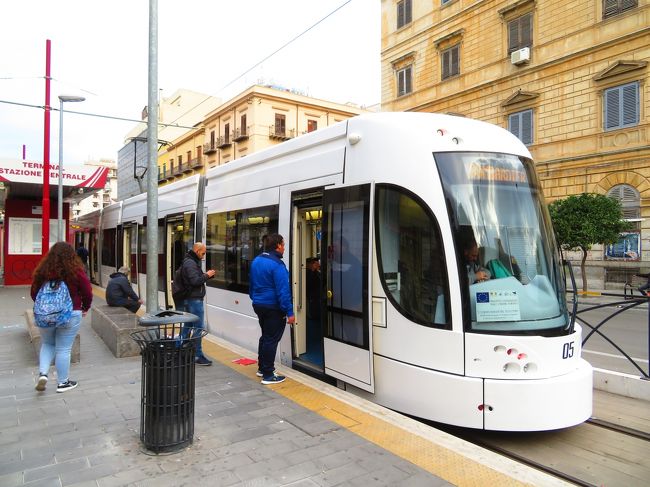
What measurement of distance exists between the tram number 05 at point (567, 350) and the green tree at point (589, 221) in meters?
14.5

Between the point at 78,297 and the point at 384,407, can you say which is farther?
the point at 78,297

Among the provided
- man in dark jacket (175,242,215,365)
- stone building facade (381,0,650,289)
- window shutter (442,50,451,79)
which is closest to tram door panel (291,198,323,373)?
man in dark jacket (175,242,215,365)

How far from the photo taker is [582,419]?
4.36 m

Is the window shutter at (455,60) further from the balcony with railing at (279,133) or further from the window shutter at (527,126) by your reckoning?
the balcony with railing at (279,133)

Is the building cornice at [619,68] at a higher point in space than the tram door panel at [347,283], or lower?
higher

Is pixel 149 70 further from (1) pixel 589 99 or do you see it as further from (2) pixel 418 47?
(2) pixel 418 47

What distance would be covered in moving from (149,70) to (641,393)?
7884 mm

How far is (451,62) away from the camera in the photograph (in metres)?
26.5

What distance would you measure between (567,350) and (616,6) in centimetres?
2105

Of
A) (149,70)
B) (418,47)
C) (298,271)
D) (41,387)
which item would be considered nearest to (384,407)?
(298,271)

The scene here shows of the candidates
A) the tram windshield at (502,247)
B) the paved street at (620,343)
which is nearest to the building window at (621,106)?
the paved street at (620,343)

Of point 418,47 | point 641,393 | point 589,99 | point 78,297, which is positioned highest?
point 418,47

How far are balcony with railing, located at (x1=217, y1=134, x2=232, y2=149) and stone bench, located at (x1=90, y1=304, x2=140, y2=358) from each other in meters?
37.3

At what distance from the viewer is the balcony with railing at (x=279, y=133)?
4242 centimetres
